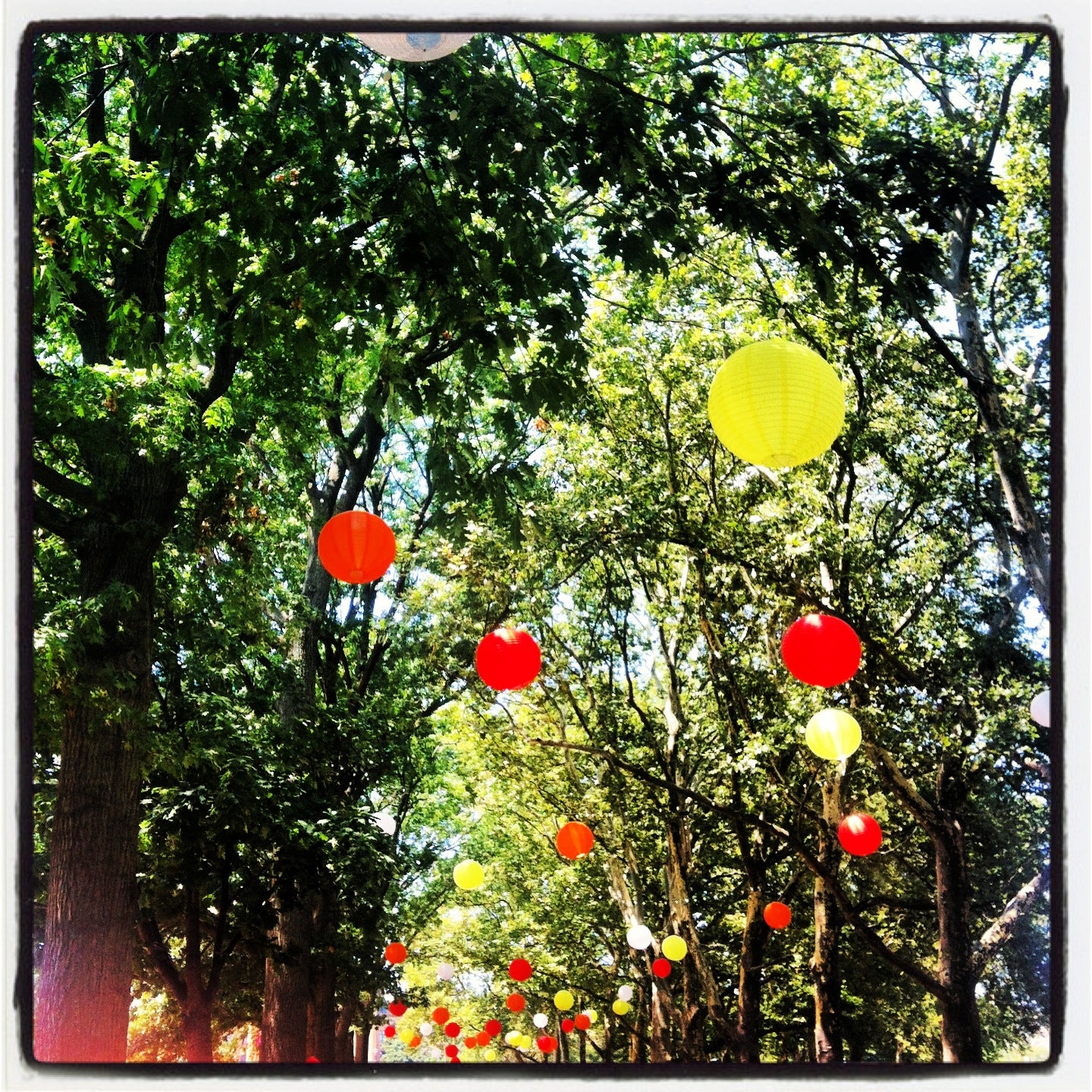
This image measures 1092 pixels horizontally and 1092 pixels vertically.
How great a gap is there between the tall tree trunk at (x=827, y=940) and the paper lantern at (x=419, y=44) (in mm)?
5992

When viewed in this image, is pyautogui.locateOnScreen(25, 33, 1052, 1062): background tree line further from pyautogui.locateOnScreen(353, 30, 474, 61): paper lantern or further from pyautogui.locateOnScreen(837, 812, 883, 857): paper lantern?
pyautogui.locateOnScreen(837, 812, 883, 857): paper lantern

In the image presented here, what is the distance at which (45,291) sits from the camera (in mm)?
3838

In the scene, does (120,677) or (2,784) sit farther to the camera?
(120,677)

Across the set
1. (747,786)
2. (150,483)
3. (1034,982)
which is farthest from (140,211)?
(747,786)

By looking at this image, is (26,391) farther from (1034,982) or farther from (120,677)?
(1034,982)

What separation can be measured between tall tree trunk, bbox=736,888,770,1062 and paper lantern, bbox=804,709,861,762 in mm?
4234

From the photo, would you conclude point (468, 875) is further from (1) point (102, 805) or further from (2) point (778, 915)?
(1) point (102, 805)

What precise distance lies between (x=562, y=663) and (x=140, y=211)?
5.52m

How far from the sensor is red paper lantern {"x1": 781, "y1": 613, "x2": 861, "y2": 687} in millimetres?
4316

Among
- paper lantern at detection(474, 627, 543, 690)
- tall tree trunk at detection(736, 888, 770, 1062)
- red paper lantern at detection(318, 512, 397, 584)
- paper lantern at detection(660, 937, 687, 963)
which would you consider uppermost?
red paper lantern at detection(318, 512, 397, 584)

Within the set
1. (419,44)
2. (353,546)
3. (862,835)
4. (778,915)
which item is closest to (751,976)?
(778,915)

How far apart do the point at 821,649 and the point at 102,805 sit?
3092mm

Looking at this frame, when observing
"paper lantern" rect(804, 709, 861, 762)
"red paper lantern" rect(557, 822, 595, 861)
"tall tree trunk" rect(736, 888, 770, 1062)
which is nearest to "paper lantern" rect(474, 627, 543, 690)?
"paper lantern" rect(804, 709, 861, 762)

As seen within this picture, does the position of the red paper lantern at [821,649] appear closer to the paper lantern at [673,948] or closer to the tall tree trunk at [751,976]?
the paper lantern at [673,948]
